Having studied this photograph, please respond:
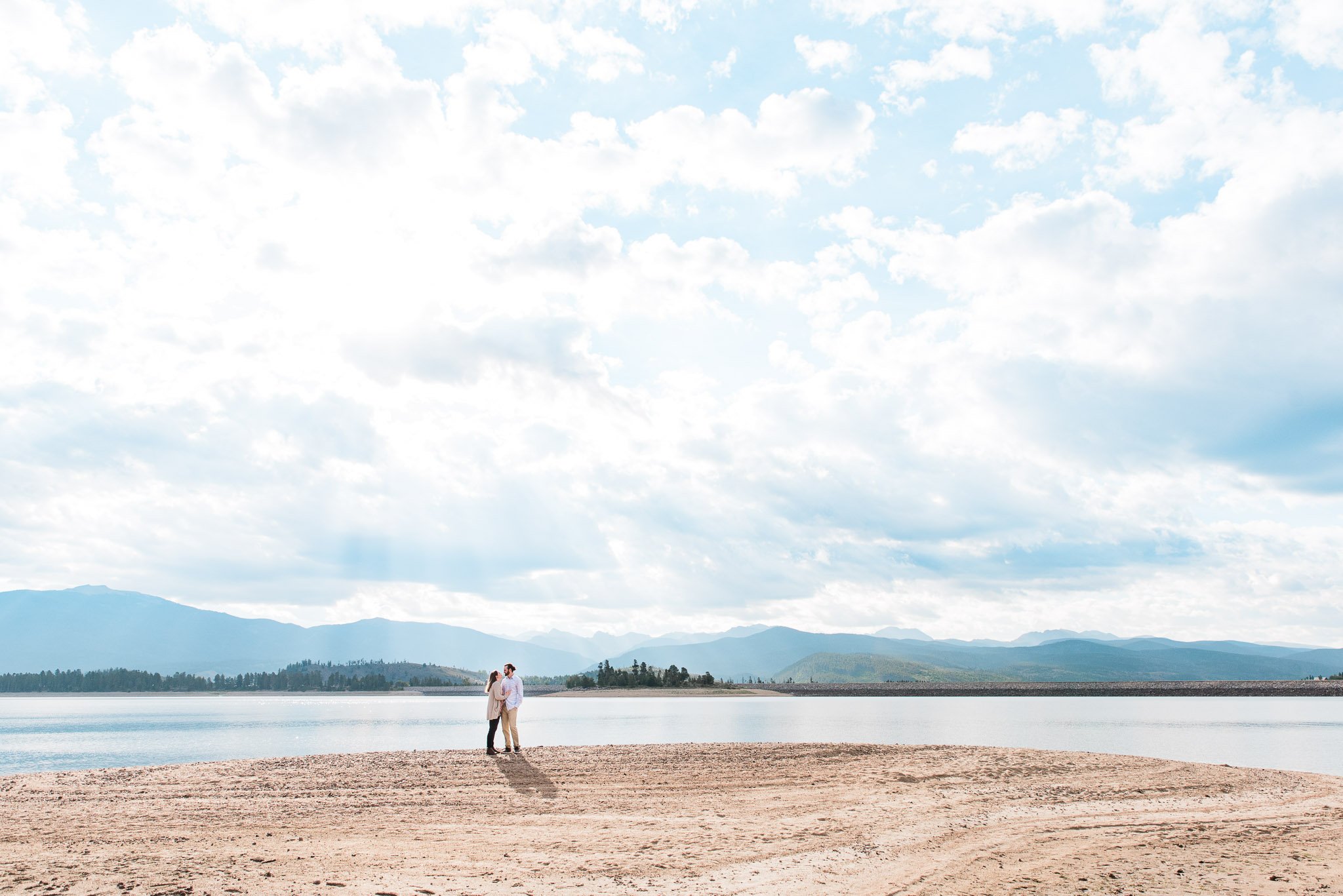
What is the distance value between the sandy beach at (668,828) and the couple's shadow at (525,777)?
3.9 inches

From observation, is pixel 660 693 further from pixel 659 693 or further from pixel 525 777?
pixel 525 777

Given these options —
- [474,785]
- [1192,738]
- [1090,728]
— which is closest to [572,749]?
[474,785]

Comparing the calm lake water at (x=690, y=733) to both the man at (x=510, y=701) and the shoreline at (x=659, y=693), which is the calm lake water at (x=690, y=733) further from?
the shoreline at (x=659, y=693)

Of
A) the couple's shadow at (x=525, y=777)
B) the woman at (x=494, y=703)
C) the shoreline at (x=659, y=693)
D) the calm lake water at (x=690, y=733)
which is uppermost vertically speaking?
the woman at (x=494, y=703)

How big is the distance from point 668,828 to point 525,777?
6.95m

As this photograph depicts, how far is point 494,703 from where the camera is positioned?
26.5 m

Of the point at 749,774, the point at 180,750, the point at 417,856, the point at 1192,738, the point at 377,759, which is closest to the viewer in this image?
the point at 417,856

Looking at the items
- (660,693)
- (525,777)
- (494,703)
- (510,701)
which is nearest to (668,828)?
(525,777)

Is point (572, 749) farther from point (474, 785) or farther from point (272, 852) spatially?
point (272, 852)

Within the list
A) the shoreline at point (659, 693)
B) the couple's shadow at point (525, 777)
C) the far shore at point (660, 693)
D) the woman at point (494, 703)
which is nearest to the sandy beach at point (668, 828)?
the couple's shadow at point (525, 777)

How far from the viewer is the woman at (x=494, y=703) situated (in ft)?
86.3

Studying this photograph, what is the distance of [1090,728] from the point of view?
198ft

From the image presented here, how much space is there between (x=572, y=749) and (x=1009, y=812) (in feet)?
46.8

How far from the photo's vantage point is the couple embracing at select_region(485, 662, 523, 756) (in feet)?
86.4
